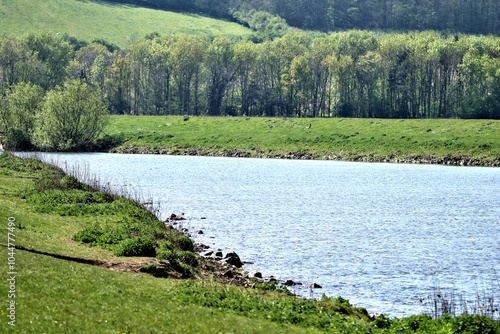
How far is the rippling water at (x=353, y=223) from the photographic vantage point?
21531 mm

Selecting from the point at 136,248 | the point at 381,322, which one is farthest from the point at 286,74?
the point at 381,322

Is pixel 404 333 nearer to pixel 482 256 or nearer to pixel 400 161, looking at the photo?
pixel 482 256

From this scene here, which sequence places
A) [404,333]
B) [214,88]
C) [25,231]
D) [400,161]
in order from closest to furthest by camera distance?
[404,333]
[25,231]
[400,161]
[214,88]

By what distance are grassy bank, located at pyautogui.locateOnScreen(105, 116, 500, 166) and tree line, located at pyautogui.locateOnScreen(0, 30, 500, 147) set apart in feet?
61.6


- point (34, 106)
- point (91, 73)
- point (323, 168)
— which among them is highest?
point (91, 73)

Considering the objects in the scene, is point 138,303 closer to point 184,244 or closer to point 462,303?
point 184,244

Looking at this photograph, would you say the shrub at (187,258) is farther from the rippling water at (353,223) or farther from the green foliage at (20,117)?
the green foliage at (20,117)

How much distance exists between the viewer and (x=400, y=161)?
79.1 m

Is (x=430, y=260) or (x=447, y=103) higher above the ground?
(x=447, y=103)

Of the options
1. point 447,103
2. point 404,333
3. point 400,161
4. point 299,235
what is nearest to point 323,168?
point 400,161

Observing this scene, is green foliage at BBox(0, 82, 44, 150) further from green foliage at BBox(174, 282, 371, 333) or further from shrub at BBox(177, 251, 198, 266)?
green foliage at BBox(174, 282, 371, 333)

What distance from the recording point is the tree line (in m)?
122

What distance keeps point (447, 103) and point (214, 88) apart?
5885 centimetres

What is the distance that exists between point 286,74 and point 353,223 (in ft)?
329
